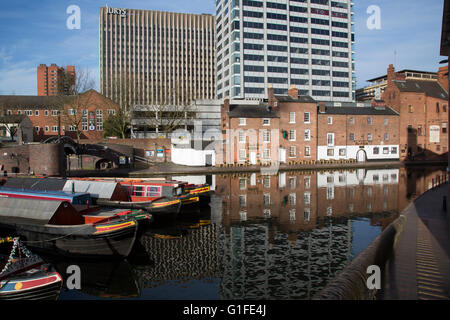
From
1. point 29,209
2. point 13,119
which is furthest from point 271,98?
point 13,119

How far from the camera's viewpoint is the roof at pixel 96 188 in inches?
874

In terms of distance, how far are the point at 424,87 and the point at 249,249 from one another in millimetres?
62322

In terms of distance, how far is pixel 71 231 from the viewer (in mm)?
Answer: 14625

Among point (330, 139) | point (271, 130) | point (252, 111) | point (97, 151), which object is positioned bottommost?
point (97, 151)

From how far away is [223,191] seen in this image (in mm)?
31969

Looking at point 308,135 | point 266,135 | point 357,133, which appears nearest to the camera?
point 266,135

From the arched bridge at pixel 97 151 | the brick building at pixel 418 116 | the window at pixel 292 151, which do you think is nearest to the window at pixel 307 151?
the window at pixel 292 151

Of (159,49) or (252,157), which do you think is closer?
(252,157)

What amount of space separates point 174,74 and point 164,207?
423 ft

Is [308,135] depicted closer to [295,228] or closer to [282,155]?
[282,155]

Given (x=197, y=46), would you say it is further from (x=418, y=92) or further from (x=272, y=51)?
(x=418, y=92)

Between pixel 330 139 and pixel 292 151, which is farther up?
pixel 330 139

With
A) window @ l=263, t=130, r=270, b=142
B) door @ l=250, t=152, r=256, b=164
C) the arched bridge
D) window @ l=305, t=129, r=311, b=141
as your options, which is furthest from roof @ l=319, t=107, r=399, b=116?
the arched bridge

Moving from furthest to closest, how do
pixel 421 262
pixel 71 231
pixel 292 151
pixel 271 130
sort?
pixel 292 151 < pixel 271 130 < pixel 71 231 < pixel 421 262
